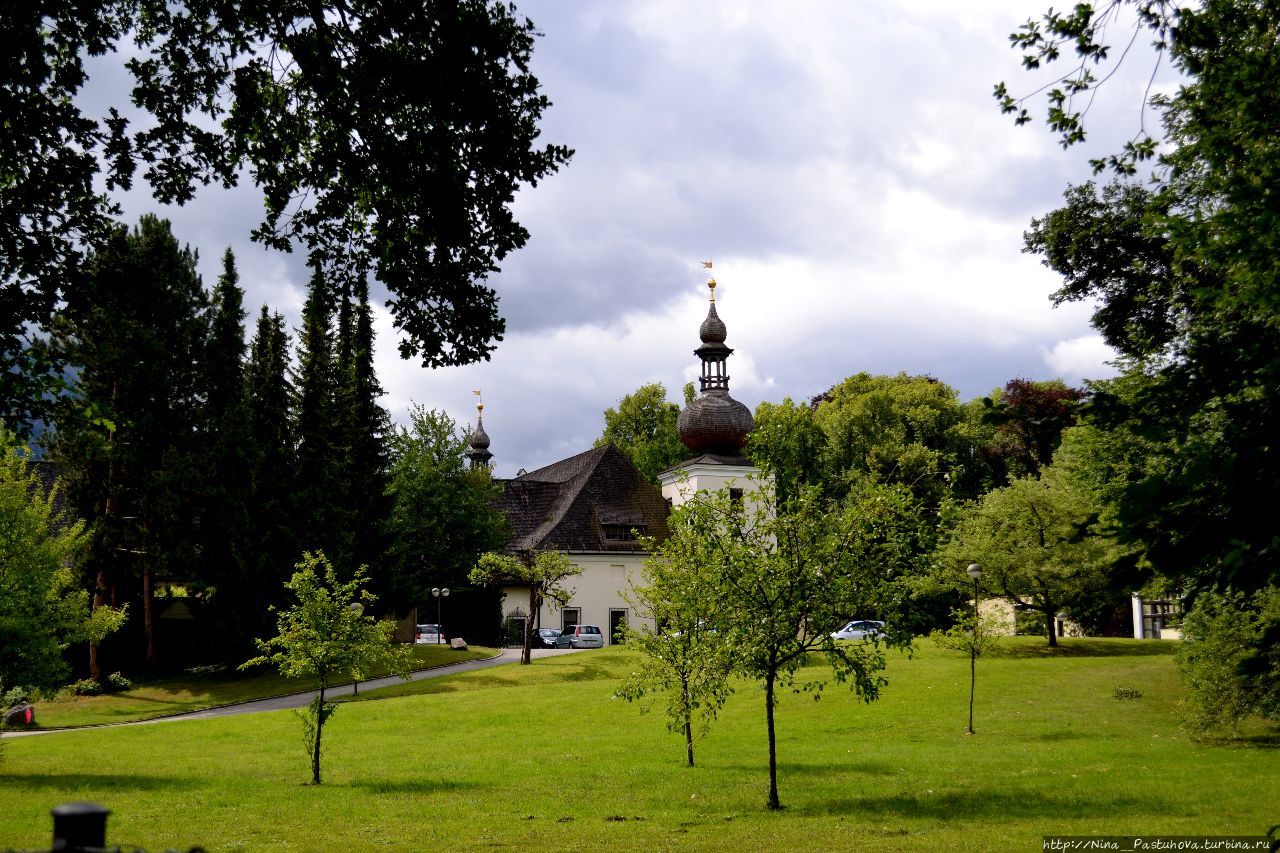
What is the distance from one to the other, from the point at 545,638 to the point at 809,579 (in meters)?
40.1

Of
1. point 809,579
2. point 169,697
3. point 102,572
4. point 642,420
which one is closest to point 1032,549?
point 809,579

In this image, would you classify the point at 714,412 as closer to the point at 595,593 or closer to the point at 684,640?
the point at 595,593

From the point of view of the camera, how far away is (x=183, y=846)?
44.5ft

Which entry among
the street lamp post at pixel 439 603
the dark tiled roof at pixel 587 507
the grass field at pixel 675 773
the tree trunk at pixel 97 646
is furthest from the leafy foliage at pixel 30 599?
the dark tiled roof at pixel 587 507

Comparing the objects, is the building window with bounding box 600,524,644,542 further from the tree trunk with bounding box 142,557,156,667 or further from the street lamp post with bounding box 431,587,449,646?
the tree trunk with bounding box 142,557,156,667

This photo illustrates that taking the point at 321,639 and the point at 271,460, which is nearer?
the point at 321,639

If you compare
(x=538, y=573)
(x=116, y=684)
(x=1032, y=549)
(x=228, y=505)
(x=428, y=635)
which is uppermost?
(x=228, y=505)

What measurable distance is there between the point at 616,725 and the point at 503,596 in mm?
31283

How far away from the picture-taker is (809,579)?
1638 cm

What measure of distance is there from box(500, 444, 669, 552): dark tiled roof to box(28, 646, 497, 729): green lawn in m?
15.7

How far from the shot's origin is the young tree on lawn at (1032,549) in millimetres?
37438

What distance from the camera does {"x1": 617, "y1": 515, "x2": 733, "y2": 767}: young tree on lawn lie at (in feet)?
55.2

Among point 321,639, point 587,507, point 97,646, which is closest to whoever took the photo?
point 321,639

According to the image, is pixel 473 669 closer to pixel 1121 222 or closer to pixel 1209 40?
pixel 1121 222
